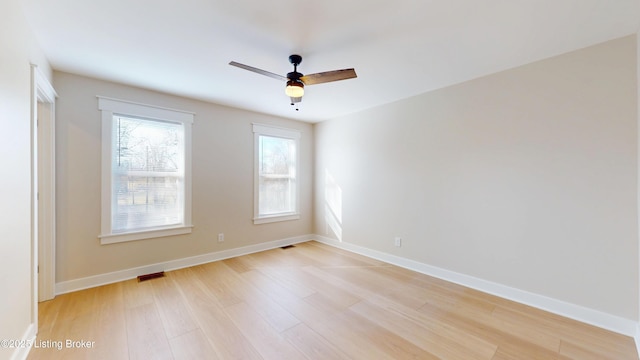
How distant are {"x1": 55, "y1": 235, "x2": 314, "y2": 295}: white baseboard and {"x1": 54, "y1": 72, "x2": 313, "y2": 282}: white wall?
0.17 feet

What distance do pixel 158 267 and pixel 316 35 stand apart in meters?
3.54

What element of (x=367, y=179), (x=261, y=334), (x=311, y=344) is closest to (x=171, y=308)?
(x=261, y=334)

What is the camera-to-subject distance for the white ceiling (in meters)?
1.81

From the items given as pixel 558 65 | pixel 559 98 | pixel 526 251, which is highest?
pixel 558 65

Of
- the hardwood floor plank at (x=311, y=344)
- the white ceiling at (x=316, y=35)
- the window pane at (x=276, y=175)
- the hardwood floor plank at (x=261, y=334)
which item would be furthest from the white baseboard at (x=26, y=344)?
the window pane at (x=276, y=175)

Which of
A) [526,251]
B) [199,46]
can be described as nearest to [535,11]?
[526,251]

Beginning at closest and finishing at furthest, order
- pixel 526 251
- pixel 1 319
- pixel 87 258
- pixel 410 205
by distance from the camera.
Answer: pixel 1 319
pixel 526 251
pixel 87 258
pixel 410 205

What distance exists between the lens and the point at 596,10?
1.82 meters

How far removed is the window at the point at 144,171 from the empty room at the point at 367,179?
25 mm

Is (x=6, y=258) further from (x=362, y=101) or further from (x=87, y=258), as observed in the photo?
(x=362, y=101)

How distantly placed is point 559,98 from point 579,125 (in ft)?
1.04

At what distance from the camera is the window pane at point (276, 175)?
4646 millimetres

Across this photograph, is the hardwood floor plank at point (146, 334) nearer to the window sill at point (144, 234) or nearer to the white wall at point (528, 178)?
the window sill at point (144, 234)

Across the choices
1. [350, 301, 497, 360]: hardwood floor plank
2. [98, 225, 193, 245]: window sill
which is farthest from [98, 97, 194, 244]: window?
[350, 301, 497, 360]: hardwood floor plank
